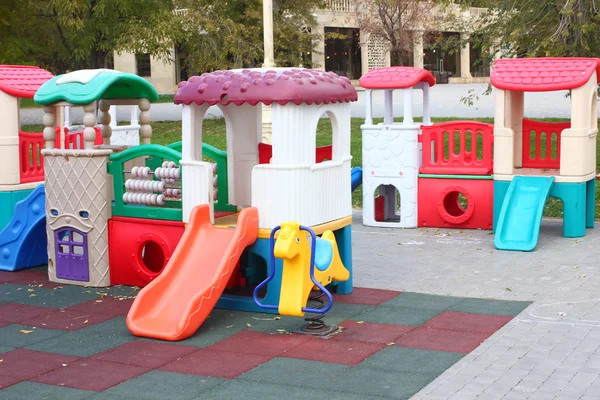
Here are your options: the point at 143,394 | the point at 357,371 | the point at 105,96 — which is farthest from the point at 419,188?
the point at 143,394

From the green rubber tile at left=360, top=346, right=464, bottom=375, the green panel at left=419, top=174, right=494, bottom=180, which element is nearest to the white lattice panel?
the green rubber tile at left=360, top=346, right=464, bottom=375

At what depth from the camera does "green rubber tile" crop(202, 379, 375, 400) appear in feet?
20.2

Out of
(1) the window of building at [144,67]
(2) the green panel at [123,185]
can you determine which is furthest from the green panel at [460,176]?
(1) the window of building at [144,67]

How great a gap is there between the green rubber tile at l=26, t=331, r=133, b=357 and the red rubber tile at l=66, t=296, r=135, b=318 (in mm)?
719

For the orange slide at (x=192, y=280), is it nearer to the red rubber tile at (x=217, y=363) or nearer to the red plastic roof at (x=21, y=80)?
the red rubber tile at (x=217, y=363)

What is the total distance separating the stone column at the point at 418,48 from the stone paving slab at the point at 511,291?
36640 mm

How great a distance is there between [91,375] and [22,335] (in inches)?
58.6

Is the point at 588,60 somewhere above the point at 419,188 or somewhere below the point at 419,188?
above

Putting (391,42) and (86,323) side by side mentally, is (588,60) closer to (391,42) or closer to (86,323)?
(86,323)

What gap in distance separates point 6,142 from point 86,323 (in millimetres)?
4774

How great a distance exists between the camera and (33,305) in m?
9.06

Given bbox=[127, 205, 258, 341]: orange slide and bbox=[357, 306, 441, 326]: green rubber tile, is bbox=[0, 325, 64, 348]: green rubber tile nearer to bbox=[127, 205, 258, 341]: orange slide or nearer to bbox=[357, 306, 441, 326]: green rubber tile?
bbox=[127, 205, 258, 341]: orange slide

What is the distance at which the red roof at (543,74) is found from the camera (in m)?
11.9

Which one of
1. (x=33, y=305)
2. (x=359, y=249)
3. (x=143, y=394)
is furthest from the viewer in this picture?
(x=359, y=249)
